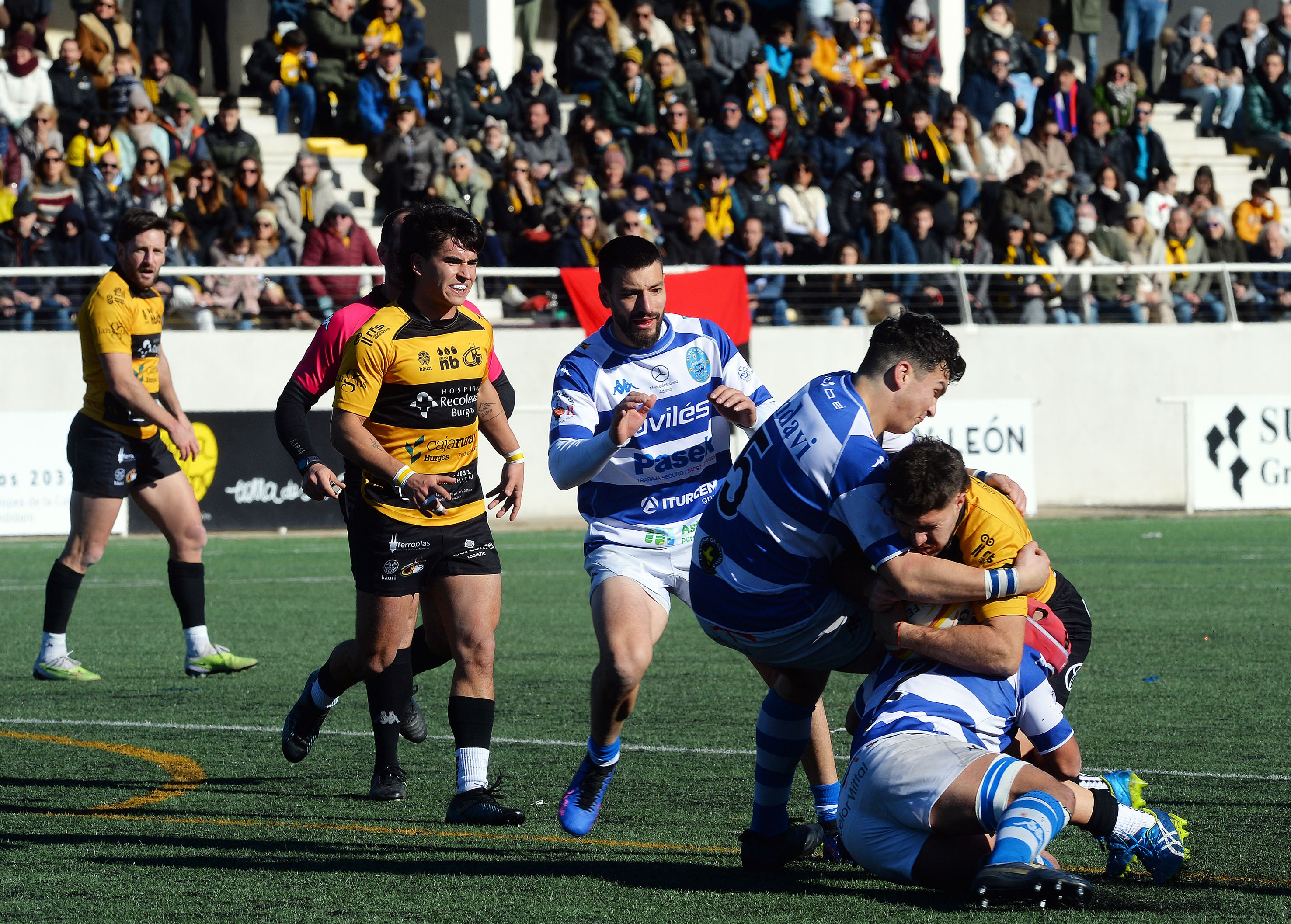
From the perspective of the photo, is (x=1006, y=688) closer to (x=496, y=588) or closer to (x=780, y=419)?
(x=780, y=419)

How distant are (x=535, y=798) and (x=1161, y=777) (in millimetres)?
2186

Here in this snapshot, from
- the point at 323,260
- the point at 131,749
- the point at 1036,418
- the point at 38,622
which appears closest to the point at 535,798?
the point at 131,749

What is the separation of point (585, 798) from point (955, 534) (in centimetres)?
155

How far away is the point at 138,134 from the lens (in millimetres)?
18062

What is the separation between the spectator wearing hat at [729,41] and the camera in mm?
21484

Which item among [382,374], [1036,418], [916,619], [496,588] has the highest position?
[382,374]

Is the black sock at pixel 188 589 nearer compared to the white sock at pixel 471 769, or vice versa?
the white sock at pixel 471 769

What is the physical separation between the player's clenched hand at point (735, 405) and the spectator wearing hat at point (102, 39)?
15593 millimetres

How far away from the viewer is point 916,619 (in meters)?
4.55

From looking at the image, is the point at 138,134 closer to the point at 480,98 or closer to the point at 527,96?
the point at 480,98

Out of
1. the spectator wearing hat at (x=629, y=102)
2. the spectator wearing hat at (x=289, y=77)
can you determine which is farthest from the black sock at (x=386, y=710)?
the spectator wearing hat at (x=289, y=77)

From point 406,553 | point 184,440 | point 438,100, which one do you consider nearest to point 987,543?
point 406,553

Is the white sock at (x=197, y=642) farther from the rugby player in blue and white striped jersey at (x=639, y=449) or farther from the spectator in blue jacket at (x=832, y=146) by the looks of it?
the spectator in blue jacket at (x=832, y=146)

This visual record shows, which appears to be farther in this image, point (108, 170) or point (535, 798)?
point (108, 170)
